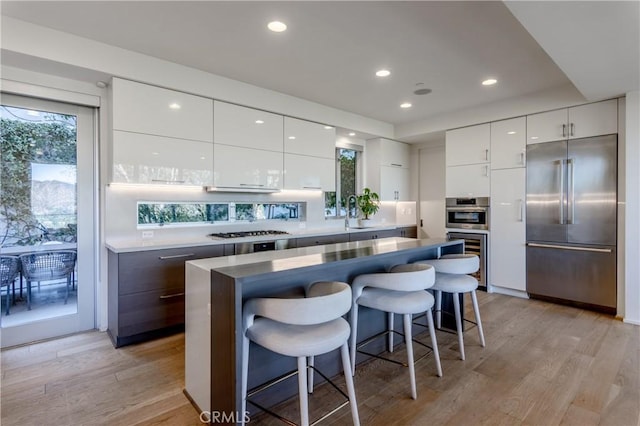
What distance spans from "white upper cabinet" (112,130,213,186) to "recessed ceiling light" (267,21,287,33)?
56.5 inches

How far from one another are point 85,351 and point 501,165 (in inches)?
199

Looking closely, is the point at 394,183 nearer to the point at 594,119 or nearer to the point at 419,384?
the point at 594,119

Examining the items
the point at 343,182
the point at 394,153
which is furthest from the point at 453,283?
the point at 394,153

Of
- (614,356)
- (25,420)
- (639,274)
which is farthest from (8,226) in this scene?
(639,274)

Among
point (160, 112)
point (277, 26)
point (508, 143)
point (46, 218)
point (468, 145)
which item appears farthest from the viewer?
point (468, 145)

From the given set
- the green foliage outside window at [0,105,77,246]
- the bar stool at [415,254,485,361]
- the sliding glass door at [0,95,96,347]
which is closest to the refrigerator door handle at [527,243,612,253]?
the bar stool at [415,254,485,361]

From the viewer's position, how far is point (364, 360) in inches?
100.0

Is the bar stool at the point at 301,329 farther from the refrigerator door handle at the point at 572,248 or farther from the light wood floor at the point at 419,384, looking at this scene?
the refrigerator door handle at the point at 572,248

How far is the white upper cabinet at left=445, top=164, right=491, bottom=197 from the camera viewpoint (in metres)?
4.59

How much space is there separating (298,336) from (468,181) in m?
4.07

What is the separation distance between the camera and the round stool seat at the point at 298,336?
59.5 inches

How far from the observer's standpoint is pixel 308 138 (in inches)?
175

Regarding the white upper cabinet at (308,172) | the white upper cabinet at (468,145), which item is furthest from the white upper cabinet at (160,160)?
the white upper cabinet at (468,145)

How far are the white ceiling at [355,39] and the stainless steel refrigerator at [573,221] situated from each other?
0.68 metres
